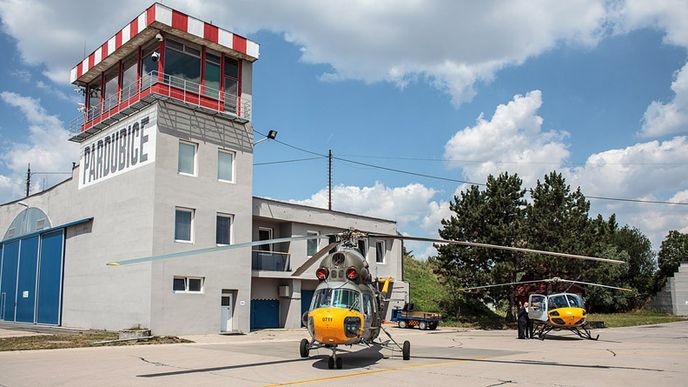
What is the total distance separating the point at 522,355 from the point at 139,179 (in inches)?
683

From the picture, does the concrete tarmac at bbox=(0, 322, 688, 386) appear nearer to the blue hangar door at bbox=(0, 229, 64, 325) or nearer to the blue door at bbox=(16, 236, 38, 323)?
the blue hangar door at bbox=(0, 229, 64, 325)

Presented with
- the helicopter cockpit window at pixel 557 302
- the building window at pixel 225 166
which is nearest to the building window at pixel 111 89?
the building window at pixel 225 166

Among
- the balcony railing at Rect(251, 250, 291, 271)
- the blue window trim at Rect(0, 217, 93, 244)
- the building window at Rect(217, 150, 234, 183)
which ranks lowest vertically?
the balcony railing at Rect(251, 250, 291, 271)

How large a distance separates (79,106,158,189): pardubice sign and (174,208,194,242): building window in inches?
104

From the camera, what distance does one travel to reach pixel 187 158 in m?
26.5

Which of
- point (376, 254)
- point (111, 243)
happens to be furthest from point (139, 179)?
point (376, 254)

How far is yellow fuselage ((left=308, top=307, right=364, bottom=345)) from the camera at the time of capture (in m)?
12.6

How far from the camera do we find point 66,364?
46.2 ft

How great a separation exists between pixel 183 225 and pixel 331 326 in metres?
15.0

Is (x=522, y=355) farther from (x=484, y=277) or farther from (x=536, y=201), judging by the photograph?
(x=536, y=201)

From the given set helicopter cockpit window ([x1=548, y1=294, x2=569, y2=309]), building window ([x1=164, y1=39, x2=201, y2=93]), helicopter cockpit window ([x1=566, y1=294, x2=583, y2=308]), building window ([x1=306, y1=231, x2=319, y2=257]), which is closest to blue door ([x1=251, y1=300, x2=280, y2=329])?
building window ([x1=306, y1=231, x2=319, y2=257])

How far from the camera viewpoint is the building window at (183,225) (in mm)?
25641

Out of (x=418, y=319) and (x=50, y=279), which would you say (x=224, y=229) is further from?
(x=418, y=319)

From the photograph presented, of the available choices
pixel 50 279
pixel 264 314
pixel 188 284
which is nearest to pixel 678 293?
pixel 264 314
